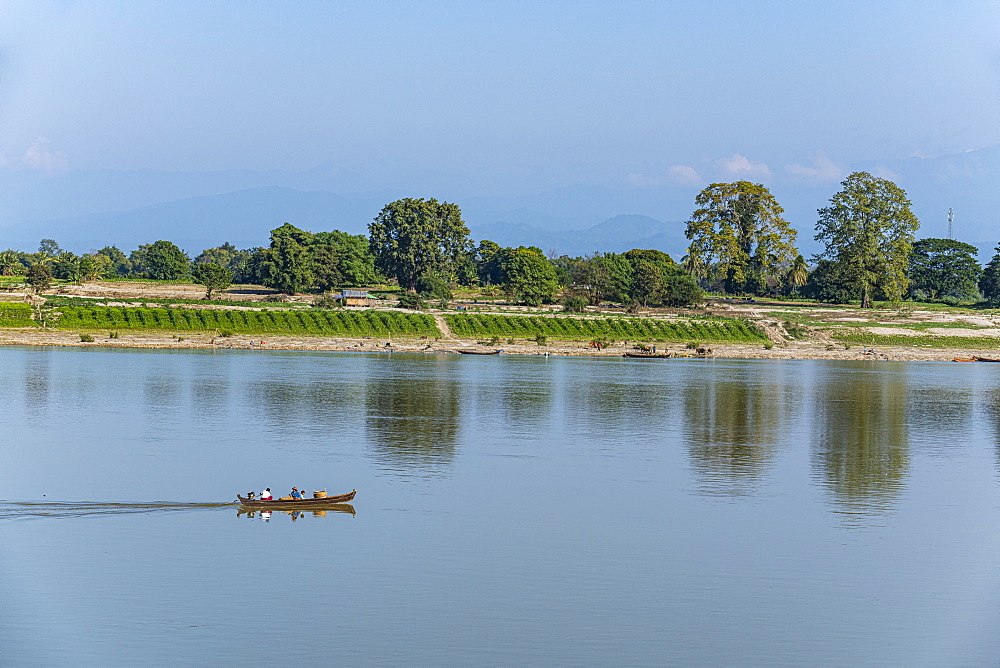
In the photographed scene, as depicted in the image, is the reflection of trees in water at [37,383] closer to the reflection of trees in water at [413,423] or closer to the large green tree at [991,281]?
the reflection of trees in water at [413,423]

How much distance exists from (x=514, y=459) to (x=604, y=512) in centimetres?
825

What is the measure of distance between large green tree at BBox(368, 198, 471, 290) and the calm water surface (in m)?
78.1

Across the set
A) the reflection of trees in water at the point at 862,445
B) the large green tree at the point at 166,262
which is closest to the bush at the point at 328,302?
the large green tree at the point at 166,262

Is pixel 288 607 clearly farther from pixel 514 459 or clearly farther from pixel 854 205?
pixel 854 205

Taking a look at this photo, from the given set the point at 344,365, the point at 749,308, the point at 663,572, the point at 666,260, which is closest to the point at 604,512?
the point at 663,572

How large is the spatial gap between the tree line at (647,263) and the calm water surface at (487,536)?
2980 inches

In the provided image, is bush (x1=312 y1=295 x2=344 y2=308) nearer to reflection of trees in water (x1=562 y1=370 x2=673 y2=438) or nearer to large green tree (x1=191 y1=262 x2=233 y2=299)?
large green tree (x1=191 y1=262 x2=233 y2=299)

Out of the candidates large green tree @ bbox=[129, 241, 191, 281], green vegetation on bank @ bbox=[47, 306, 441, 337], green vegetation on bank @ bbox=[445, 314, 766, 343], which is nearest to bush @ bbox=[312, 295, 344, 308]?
green vegetation on bank @ bbox=[47, 306, 441, 337]

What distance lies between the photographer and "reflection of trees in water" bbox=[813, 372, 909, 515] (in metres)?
29.6

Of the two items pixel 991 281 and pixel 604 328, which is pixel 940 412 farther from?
pixel 991 281

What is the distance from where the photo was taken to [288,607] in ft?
57.5

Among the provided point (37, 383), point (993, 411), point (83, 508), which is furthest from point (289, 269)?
point (83, 508)

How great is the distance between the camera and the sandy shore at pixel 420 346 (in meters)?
84.4

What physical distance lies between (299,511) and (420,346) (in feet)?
237
